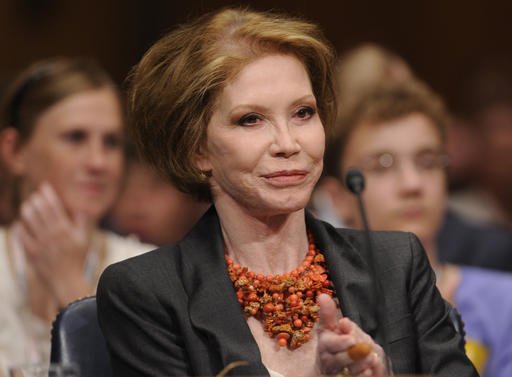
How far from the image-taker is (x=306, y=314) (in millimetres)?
2580

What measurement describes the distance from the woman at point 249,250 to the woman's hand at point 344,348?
8cm

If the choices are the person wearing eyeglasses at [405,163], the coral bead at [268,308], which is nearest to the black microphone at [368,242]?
the coral bead at [268,308]

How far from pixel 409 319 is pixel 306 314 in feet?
0.76

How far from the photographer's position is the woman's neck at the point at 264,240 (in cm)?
262

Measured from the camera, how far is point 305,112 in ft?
8.55

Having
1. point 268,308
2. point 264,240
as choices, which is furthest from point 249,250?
point 268,308

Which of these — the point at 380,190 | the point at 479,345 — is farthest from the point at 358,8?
the point at 479,345

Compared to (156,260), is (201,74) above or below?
above

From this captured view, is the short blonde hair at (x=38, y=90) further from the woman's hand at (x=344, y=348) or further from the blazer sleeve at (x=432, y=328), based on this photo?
the woman's hand at (x=344, y=348)

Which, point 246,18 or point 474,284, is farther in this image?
point 474,284

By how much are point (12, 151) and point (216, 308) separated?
218 cm

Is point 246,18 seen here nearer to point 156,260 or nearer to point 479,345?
point 156,260

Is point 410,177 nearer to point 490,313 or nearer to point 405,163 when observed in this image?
point 405,163

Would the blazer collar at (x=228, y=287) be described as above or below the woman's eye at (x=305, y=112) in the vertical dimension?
below
